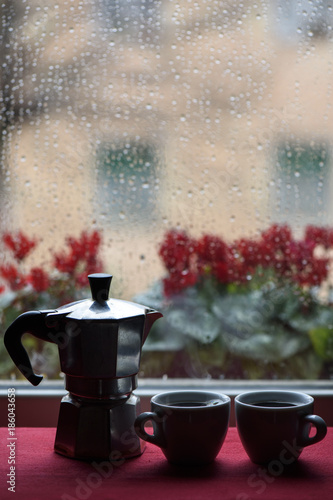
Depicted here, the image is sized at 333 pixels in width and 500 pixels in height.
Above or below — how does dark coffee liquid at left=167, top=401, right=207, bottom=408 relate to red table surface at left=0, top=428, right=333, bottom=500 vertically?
above

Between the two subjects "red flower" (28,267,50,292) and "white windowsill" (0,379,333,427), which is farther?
"red flower" (28,267,50,292)

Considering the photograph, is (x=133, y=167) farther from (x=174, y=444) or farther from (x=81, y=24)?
(x=174, y=444)

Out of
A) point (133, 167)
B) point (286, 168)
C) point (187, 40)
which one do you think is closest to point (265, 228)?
point (286, 168)

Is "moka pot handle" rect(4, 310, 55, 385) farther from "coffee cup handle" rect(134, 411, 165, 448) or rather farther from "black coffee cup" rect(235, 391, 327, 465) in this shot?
"black coffee cup" rect(235, 391, 327, 465)

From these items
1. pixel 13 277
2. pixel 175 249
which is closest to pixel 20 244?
pixel 13 277

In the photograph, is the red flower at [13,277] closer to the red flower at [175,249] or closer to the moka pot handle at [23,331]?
the red flower at [175,249]

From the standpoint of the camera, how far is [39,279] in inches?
50.0

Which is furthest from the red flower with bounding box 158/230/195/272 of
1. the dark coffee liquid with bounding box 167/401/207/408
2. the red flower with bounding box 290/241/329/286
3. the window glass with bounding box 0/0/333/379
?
the dark coffee liquid with bounding box 167/401/207/408

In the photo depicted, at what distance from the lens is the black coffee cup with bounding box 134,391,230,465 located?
0.75m

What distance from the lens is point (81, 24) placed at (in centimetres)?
125

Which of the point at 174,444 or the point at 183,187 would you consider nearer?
the point at 174,444

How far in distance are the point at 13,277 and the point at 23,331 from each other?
476 mm

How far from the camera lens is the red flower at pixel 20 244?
1247 millimetres

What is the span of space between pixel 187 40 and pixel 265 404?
0.80m
